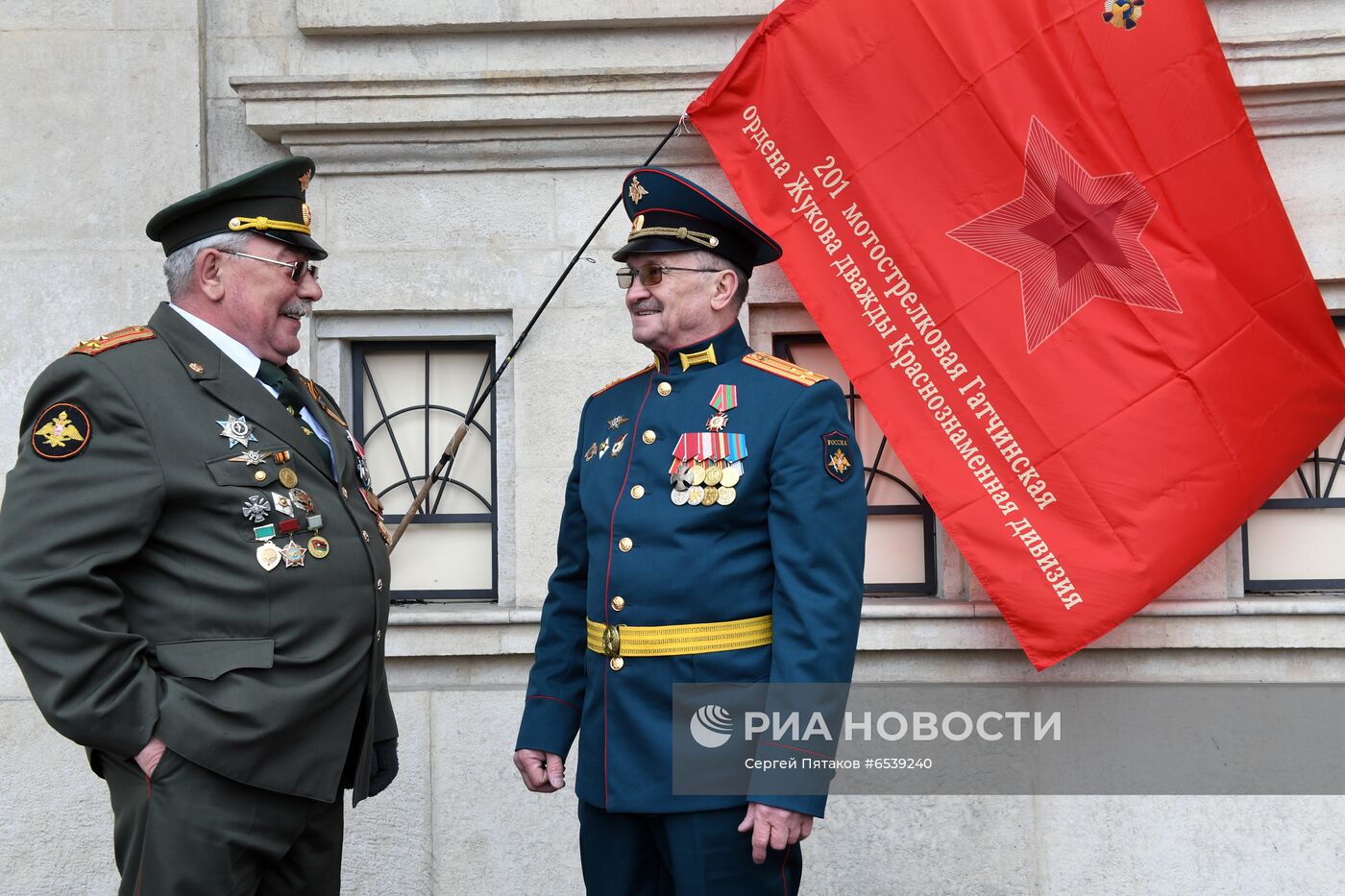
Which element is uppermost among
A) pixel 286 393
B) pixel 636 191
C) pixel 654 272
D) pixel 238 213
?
pixel 636 191

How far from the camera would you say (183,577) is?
248cm

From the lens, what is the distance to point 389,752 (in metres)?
3.05

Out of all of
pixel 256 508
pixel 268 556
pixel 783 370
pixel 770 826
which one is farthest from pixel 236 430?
pixel 770 826

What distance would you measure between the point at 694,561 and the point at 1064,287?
201cm

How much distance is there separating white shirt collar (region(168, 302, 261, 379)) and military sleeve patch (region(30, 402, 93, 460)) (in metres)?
0.37

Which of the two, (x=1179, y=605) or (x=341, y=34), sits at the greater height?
(x=341, y=34)

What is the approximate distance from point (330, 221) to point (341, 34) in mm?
766

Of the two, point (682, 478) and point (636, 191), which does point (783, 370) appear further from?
point (636, 191)

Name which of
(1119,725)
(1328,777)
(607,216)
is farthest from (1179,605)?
(607,216)

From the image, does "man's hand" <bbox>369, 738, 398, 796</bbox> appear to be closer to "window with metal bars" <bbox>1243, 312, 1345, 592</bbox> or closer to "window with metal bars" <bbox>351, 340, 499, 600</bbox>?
"window with metal bars" <bbox>351, 340, 499, 600</bbox>

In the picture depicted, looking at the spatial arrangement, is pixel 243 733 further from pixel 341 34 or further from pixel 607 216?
pixel 341 34

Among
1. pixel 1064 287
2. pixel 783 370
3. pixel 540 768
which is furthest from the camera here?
pixel 1064 287

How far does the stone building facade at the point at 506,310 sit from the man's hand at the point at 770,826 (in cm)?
197

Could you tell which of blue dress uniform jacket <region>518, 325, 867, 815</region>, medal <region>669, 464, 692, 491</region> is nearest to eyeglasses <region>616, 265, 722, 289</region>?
blue dress uniform jacket <region>518, 325, 867, 815</region>
